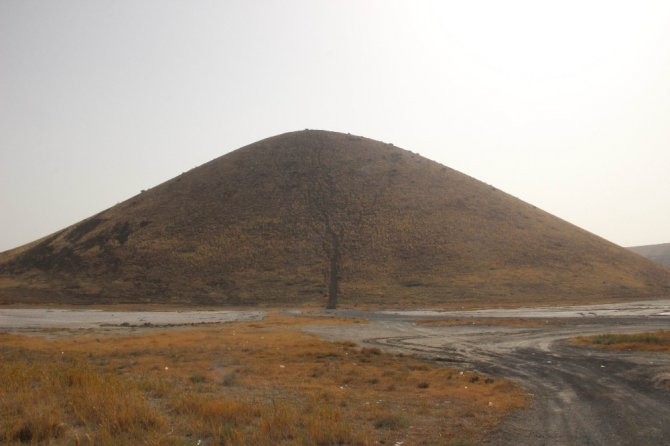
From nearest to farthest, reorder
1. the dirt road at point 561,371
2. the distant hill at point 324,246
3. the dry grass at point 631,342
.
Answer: the dirt road at point 561,371, the dry grass at point 631,342, the distant hill at point 324,246

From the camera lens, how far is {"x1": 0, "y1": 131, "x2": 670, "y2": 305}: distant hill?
73562mm

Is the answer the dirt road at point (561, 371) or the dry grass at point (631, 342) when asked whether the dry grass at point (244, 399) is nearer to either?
the dirt road at point (561, 371)

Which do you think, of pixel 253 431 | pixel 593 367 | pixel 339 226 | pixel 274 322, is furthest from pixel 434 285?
pixel 253 431

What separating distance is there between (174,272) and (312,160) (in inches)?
1712

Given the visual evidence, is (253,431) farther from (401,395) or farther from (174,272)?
(174,272)

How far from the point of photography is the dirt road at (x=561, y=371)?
1030cm

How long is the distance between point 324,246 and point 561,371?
70.0 metres

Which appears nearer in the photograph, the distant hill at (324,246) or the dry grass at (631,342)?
the dry grass at (631,342)

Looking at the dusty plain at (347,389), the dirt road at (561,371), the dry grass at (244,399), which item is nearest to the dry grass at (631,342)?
the dusty plain at (347,389)

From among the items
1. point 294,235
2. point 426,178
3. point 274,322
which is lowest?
point 274,322

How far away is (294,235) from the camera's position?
295 ft

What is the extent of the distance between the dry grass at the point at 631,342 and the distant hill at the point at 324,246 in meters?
38.8

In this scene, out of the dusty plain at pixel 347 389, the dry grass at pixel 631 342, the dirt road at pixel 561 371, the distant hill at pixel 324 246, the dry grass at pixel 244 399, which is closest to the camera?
the dry grass at pixel 244 399

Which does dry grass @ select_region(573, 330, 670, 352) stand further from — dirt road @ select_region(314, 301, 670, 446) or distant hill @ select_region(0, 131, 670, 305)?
distant hill @ select_region(0, 131, 670, 305)
